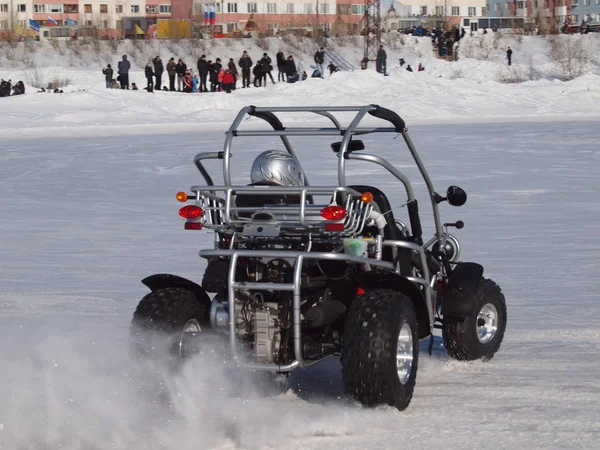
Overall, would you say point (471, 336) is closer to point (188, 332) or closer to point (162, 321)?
point (188, 332)

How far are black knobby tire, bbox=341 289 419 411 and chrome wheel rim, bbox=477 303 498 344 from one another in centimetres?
133

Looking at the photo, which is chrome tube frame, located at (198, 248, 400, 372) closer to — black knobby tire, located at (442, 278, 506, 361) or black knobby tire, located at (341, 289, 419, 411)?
black knobby tire, located at (341, 289, 419, 411)

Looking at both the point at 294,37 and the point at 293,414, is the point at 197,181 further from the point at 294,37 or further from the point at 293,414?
the point at 294,37

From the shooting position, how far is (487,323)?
6.53m

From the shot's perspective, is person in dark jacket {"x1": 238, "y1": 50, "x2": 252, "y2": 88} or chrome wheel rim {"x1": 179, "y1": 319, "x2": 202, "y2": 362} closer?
chrome wheel rim {"x1": 179, "y1": 319, "x2": 202, "y2": 362}

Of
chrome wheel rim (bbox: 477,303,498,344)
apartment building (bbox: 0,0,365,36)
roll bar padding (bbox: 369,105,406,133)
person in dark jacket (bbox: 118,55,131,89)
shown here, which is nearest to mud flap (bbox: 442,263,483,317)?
chrome wheel rim (bbox: 477,303,498,344)

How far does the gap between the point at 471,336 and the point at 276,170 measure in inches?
62.6

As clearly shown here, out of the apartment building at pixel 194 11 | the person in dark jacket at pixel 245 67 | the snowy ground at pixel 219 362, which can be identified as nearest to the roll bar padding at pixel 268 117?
the snowy ground at pixel 219 362

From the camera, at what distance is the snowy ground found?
4.91 meters

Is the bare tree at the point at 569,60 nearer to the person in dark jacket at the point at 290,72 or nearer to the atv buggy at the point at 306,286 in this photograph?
the person in dark jacket at the point at 290,72

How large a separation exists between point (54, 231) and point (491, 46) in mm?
53547

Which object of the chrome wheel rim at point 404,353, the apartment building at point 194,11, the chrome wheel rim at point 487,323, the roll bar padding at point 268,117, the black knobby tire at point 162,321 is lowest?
the chrome wheel rim at point 487,323

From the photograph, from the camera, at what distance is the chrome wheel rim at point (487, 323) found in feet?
21.2

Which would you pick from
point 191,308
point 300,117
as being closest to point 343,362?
point 191,308
